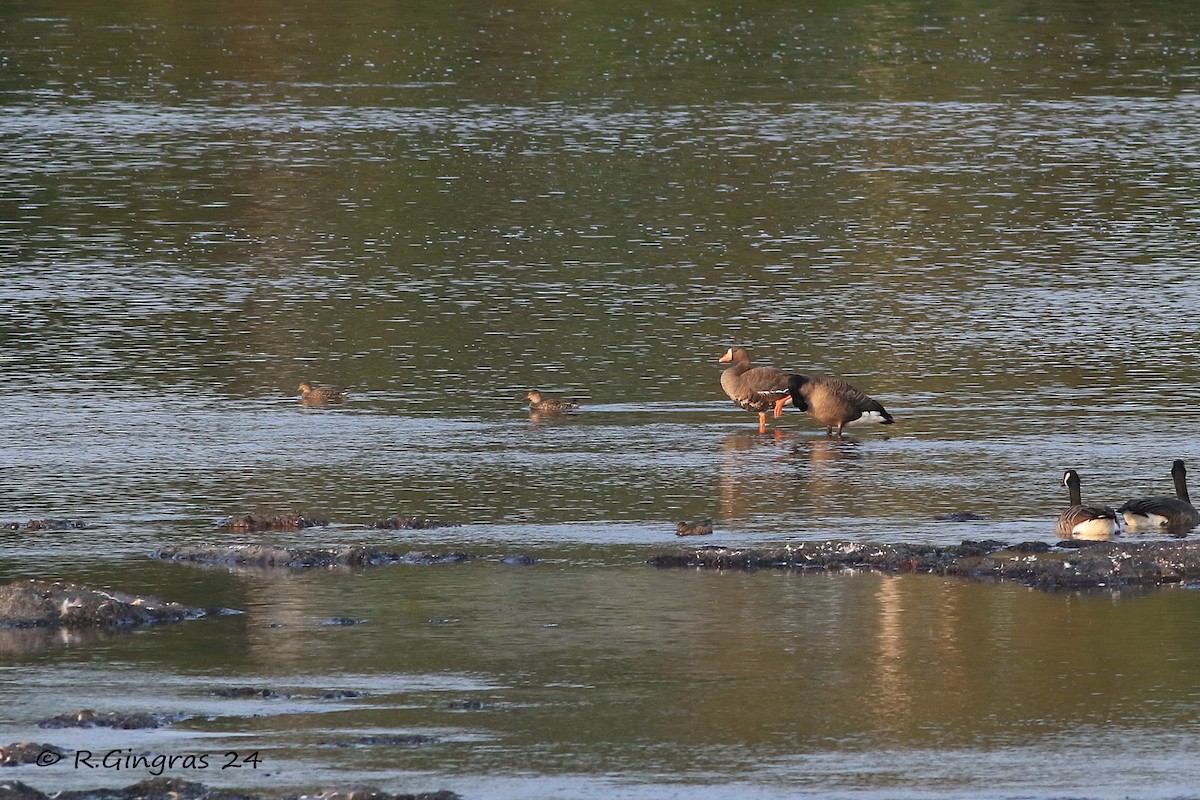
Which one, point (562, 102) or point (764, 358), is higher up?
point (562, 102)

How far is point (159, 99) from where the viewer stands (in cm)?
4256

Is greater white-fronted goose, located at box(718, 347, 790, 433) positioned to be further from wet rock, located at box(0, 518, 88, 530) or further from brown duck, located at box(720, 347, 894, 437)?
wet rock, located at box(0, 518, 88, 530)

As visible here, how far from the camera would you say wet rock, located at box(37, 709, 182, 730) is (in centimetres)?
1023

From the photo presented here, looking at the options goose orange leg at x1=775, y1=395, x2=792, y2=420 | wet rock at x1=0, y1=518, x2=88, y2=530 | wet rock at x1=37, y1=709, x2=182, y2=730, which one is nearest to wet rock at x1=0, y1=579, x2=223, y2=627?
wet rock at x1=37, y1=709, x2=182, y2=730

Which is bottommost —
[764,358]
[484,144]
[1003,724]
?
[1003,724]

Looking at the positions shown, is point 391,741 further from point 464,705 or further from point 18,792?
point 18,792

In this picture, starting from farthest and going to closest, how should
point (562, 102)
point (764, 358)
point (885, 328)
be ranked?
1. point (562, 102)
2. point (885, 328)
3. point (764, 358)

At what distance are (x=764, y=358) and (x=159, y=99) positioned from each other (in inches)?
961

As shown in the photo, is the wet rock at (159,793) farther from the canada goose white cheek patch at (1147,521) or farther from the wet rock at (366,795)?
the canada goose white cheek patch at (1147,521)

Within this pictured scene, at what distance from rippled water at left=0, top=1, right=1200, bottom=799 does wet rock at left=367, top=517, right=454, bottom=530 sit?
0.47 feet

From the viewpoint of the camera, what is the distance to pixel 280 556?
44.0 ft

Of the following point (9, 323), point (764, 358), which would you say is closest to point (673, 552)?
point (764, 358)

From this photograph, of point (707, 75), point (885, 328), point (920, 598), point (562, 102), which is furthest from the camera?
point (707, 75)

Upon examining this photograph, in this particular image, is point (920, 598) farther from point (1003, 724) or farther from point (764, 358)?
point (764, 358)
